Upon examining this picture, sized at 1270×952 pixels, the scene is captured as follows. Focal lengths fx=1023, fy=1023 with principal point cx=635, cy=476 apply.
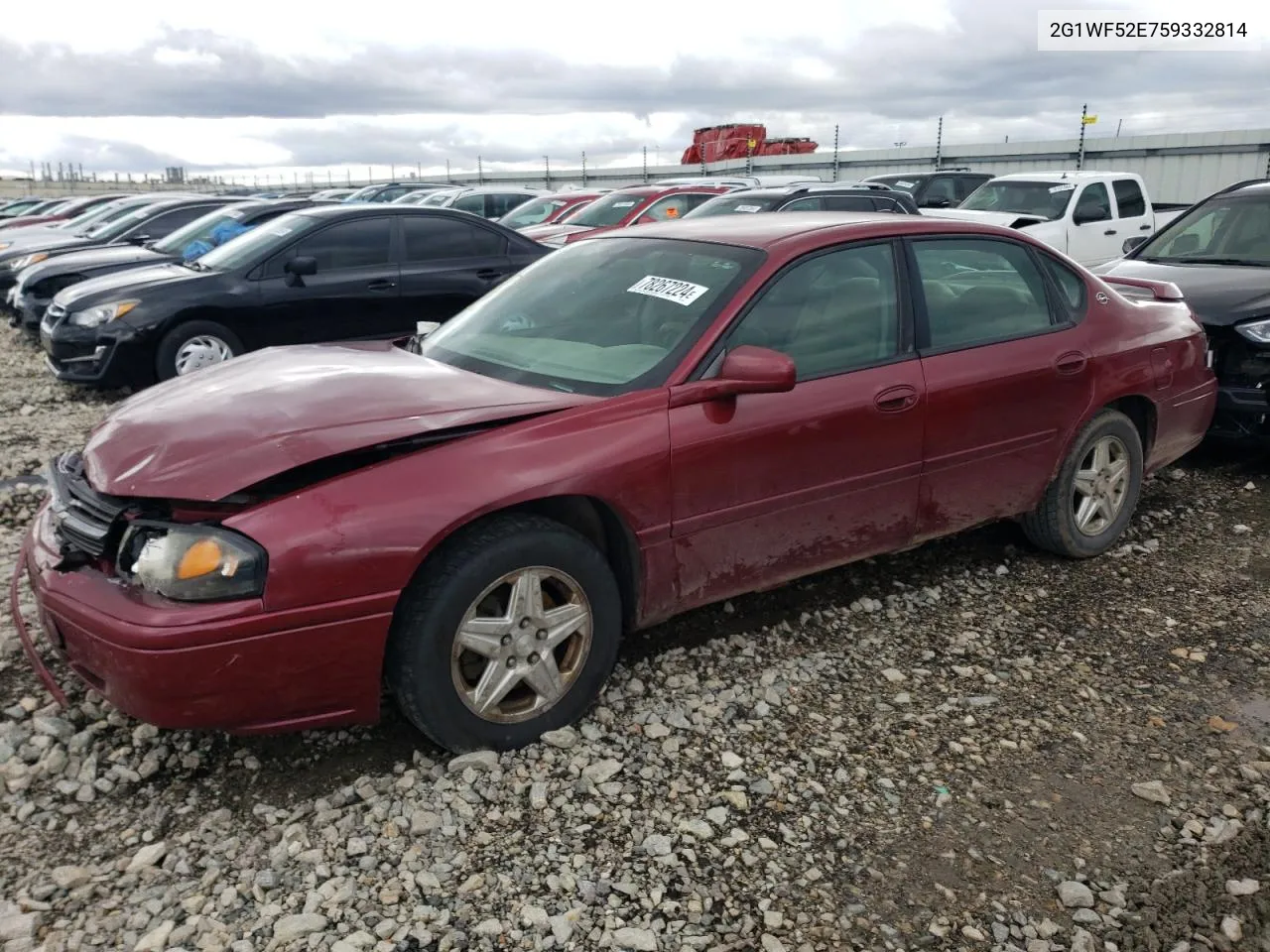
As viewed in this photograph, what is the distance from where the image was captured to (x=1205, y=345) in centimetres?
496

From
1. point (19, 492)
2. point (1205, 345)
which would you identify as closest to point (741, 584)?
point (1205, 345)

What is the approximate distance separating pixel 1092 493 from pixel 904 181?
1371 centimetres

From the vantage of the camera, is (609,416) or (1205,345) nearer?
(609,416)

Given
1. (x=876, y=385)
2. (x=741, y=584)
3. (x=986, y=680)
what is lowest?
(x=986, y=680)

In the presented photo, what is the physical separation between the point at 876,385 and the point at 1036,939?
1.86 metres

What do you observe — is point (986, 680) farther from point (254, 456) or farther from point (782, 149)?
point (782, 149)

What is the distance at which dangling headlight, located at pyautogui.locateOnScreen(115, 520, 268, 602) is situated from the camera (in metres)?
2.53

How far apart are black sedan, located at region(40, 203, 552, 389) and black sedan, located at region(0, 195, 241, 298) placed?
464 cm

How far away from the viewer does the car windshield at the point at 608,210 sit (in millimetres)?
12836

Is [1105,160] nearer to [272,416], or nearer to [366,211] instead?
[366,211]

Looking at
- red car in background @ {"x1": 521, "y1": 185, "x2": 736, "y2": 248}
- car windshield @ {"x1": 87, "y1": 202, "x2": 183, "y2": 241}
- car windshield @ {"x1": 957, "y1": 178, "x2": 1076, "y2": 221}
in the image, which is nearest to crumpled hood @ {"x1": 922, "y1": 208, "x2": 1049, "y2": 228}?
car windshield @ {"x1": 957, "y1": 178, "x2": 1076, "y2": 221}

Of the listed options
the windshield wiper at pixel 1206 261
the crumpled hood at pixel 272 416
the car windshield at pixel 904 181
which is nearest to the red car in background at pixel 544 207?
the car windshield at pixel 904 181

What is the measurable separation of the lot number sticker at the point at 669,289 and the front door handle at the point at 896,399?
0.74m

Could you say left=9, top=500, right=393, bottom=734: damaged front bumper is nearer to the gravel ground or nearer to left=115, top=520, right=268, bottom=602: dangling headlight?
left=115, top=520, right=268, bottom=602: dangling headlight
